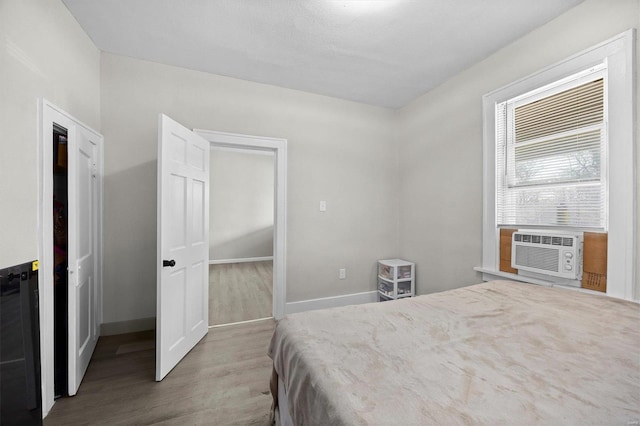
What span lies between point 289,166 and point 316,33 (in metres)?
1.37

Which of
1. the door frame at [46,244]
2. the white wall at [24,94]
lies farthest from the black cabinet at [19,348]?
the door frame at [46,244]

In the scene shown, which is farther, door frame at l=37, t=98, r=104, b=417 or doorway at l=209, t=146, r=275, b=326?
doorway at l=209, t=146, r=275, b=326

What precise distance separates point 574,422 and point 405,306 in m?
0.86

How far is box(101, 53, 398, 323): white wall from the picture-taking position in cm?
244

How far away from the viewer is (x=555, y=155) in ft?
6.35

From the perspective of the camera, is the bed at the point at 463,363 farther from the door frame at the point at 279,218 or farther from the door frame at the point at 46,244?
the door frame at the point at 279,218

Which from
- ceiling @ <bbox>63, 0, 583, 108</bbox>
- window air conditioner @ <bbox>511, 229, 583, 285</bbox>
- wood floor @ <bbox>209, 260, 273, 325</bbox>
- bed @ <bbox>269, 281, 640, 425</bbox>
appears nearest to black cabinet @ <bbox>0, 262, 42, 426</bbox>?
bed @ <bbox>269, 281, 640, 425</bbox>

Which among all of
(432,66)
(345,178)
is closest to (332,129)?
(345,178)

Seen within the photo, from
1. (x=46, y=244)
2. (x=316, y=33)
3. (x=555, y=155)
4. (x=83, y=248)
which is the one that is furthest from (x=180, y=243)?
(x=555, y=155)

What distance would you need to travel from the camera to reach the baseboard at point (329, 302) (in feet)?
9.94

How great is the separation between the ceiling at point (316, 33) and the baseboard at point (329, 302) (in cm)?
259

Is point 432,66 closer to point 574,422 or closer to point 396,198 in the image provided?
point 396,198

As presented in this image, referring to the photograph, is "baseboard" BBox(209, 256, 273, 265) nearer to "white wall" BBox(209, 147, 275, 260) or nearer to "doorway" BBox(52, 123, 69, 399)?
"white wall" BBox(209, 147, 275, 260)

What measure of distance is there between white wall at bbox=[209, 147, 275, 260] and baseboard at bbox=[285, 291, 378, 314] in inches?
132
